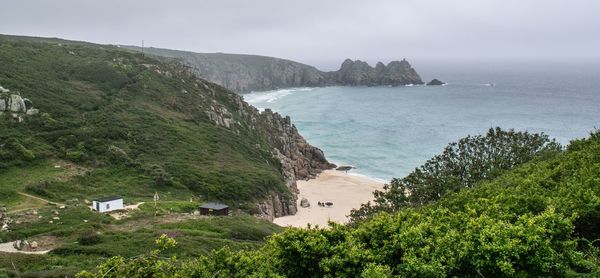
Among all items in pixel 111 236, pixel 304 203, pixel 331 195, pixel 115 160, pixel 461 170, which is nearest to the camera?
pixel 111 236

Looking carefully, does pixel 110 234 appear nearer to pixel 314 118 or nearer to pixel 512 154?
pixel 512 154

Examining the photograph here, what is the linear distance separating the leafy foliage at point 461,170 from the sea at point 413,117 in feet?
110

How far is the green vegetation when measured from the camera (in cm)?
1387

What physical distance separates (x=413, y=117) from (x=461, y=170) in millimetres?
88733

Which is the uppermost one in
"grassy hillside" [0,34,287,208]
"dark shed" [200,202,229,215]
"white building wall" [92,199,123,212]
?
"grassy hillside" [0,34,287,208]

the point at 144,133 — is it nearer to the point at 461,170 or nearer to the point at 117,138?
the point at 117,138

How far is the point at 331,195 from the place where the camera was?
219 feet

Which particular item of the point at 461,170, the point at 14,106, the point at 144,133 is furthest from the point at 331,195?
the point at 14,106

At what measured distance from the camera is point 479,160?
136 ft

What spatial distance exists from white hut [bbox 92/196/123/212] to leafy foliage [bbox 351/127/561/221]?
65.3 ft

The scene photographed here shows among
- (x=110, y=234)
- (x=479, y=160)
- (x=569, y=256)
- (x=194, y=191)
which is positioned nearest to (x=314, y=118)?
(x=194, y=191)

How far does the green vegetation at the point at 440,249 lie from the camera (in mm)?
13867

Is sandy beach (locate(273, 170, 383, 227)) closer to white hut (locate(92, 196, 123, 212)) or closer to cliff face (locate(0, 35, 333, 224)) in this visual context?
cliff face (locate(0, 35, 333, 224))

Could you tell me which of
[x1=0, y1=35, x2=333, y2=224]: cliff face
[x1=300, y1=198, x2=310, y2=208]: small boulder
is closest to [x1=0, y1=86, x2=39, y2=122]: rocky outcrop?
[x1=0, y1=35, x2=333, y2=224]: cliff face
